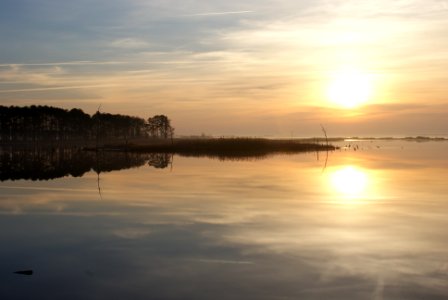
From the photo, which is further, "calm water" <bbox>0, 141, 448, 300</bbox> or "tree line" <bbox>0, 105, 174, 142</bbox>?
"tree line" <bbox>0, 105, 174, 142</bbox>

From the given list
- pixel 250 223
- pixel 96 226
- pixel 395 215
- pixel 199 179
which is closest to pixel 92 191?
pixel 199 179

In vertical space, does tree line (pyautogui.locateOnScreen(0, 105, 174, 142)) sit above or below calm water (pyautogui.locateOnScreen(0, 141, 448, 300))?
above

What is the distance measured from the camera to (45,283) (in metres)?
11.6

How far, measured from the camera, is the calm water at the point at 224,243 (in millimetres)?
11336

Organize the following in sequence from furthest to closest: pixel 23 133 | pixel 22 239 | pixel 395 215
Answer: pixel 23 133 < pixel 395 215 < pixel 22 239

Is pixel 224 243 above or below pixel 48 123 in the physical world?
below

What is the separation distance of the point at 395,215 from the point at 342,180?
16.0m

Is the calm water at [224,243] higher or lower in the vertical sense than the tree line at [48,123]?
lower

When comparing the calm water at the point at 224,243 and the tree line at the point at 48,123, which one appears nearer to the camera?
the calm water at the point at 224,243

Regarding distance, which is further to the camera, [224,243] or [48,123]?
[48,123]

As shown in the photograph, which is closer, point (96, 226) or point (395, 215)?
point (96, 226)

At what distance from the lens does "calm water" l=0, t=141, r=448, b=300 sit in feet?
37.2

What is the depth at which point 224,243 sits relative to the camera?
15523 millimetres

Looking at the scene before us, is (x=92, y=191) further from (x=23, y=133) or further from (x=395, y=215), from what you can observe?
(x=23, y=133)
